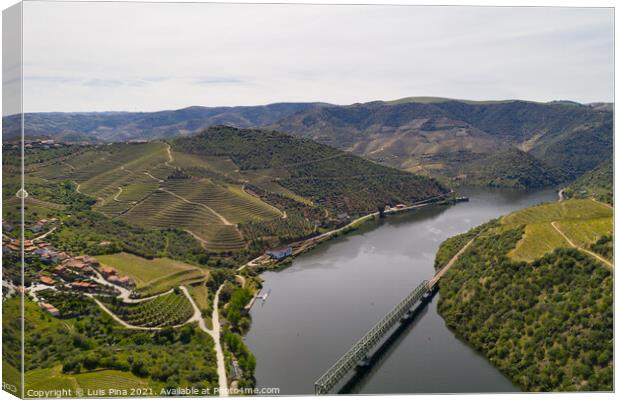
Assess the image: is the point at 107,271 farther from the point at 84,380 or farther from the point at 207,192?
the point at 207,192

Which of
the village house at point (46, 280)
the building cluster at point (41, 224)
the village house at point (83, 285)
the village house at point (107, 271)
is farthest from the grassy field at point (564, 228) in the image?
the building cluster at point (41, 224)

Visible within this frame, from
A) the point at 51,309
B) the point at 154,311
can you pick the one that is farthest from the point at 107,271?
the point at 51,309

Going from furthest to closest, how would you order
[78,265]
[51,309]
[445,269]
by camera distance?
[445,269]
[78,265]
[51,309]

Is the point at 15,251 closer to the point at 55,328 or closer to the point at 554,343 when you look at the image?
the point at 55,328

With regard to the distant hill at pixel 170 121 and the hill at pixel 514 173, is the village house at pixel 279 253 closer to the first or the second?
the hill at pixel 514 173

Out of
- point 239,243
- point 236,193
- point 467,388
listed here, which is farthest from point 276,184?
point 467,388

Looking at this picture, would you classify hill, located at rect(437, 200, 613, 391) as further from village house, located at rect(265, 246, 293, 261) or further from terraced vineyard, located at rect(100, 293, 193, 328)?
terraced vineyard, located at rect(100, 293, 193, 328)
